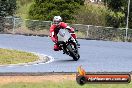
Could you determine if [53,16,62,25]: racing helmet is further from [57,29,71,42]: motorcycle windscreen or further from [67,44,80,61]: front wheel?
[67,44,80,61]: front wheel

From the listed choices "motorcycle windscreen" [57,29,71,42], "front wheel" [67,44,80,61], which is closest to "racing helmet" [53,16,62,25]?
"motorcycle windscreen" [57,29,71,42]

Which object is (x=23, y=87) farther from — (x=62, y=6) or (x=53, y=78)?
(x=62, y=6)

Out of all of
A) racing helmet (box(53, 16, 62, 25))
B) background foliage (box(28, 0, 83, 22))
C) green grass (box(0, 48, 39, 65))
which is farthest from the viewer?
background foliage (box(28, 0, 83, 22))

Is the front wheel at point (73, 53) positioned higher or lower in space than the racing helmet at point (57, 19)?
lower

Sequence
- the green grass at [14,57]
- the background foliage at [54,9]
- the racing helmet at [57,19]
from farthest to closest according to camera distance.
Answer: the background foliage at [54,9] < the racing helmet at [57,19] < the green grass at [14,57]

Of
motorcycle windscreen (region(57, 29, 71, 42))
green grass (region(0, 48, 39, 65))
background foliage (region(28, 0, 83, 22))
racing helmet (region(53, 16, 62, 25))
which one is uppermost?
racing helmet (region(53, 16, 62, 25))

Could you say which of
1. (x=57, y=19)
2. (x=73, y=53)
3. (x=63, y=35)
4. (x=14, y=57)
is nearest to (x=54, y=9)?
(x=63, y=35)

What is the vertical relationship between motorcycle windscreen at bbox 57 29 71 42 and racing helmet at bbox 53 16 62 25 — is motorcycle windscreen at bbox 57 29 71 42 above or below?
below

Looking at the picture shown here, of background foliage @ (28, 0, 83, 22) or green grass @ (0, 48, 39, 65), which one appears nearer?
green grass @ (0, 48, 39, 65)

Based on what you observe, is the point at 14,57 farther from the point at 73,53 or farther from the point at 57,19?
the point at 73,53

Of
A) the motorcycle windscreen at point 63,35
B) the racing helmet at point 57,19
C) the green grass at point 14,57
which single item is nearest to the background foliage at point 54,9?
the green grass at point 14,57

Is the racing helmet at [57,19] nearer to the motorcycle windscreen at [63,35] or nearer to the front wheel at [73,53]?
the motorcycle windscreen at [63,35]

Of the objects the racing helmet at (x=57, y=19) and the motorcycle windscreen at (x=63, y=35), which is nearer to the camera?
the racing helmet at (x=57, y=19)

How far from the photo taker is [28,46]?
1045 inches
